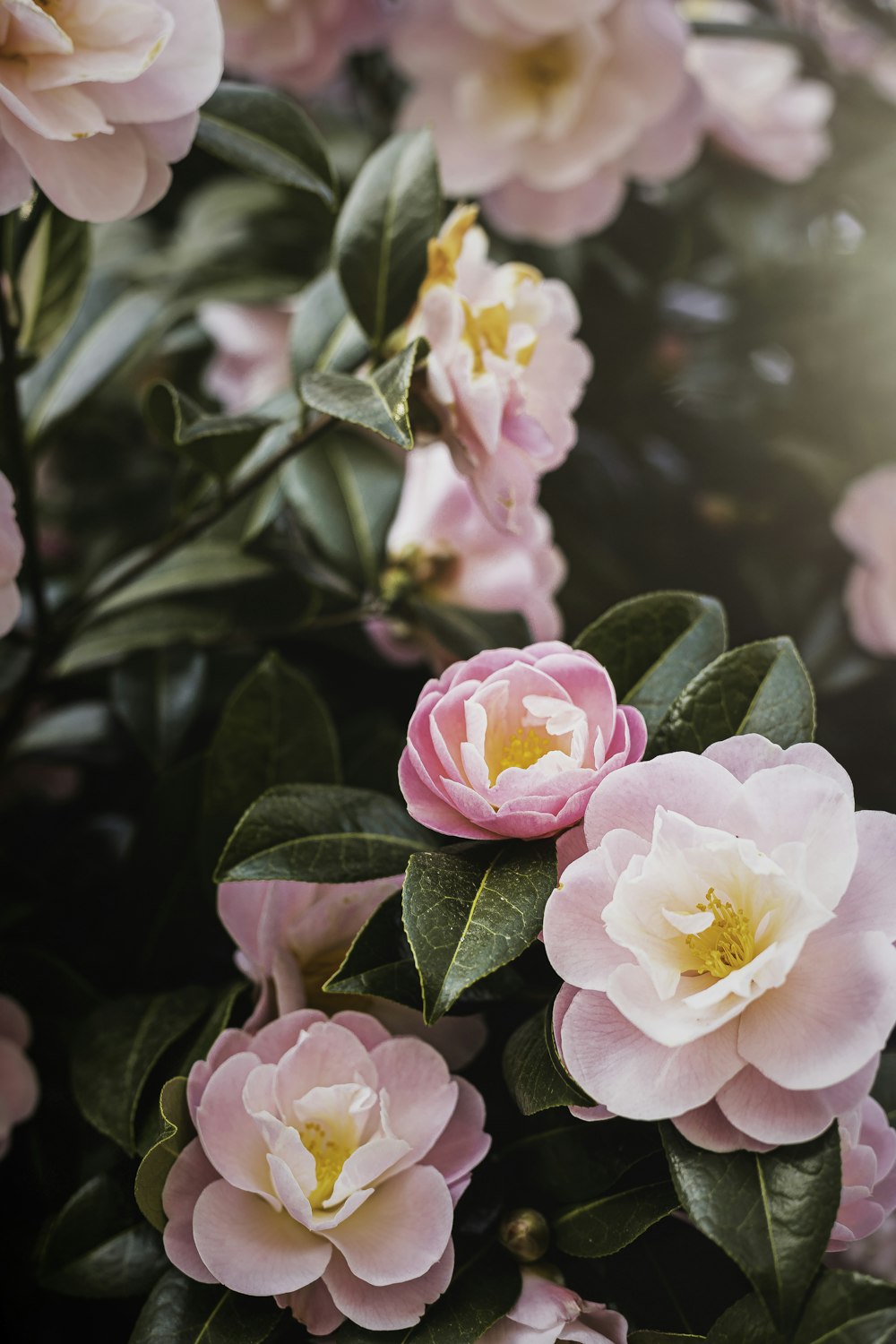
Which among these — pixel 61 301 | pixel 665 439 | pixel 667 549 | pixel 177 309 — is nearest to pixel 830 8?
pixel 665 439

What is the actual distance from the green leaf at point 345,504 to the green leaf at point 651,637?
226mm

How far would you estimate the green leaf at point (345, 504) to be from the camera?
0.71 meters

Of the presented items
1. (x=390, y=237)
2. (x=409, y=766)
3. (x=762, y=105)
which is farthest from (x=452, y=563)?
(x=762, y=105)

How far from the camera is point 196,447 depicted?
583 mm

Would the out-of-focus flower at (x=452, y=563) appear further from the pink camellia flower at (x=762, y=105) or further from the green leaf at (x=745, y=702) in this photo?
the pink camellia flower at (x=762, y=105)

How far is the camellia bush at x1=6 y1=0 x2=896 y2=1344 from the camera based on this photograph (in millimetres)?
399

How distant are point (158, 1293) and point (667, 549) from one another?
729 millimetres

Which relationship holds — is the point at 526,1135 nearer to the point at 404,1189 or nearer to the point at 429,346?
the point at 404,1189

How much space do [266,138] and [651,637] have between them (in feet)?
1.04

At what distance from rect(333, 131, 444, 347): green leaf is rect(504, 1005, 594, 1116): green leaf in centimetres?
34

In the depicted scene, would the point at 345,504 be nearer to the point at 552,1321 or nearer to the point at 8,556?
the point at 8,556

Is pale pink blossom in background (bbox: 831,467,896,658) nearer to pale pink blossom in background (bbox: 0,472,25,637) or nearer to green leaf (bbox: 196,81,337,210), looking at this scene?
green leaf (bbox: 196,81,337,210)

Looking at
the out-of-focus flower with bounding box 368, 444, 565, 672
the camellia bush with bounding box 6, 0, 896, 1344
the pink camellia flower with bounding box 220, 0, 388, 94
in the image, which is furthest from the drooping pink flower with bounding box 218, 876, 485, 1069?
the pink camellia flower with bounding box 220, 0, 388, 94

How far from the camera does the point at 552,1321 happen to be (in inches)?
16.9
